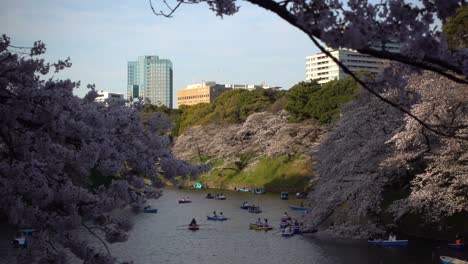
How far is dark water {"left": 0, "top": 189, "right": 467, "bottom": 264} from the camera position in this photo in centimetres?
2141

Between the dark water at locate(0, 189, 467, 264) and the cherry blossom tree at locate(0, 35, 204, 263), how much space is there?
47.0 feet

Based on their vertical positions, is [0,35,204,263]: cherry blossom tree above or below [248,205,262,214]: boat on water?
above

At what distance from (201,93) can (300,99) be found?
104 meters

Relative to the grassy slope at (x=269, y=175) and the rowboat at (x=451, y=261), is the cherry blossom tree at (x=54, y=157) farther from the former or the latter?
the grassy slope at (x=269, y=175)

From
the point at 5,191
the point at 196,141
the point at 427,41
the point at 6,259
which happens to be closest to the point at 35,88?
the point at 5,191

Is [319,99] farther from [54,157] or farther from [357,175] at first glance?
[54,157]

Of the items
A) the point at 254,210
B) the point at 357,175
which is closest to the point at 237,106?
the point at 254,210

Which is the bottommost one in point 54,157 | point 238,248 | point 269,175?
point 238,248

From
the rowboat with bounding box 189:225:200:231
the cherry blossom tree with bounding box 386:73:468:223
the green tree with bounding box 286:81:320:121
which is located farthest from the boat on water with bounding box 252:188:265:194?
the cherry blossom tree with bounding box 386:73:468:223

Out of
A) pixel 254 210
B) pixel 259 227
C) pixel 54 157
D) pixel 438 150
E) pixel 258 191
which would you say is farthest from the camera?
pixel 258 191

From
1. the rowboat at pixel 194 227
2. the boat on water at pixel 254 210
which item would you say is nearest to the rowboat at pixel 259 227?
the rowboat at pixel 194 227

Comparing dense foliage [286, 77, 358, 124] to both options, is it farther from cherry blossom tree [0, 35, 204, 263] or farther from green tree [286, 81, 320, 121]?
cherry blossom tree [0, 35, 204, 263]

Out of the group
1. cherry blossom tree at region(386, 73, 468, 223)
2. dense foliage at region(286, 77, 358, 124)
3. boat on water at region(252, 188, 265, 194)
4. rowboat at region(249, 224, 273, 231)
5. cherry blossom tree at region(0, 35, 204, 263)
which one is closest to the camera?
cherry blossom tree at region(0, 35, 204, 263)

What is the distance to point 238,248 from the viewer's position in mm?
24500
